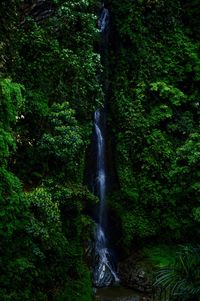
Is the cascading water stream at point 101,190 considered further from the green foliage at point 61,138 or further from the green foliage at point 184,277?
the green foliage at point 184,277

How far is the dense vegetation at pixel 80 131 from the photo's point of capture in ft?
24.9

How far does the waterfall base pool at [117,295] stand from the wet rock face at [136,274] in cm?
21

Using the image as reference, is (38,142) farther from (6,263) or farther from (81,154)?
(6,263)

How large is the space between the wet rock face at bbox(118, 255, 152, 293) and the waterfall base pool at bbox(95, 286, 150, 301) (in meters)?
0.21

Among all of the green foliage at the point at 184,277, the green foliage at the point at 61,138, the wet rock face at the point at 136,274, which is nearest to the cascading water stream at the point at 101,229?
the wet rock face at the point at 136,274

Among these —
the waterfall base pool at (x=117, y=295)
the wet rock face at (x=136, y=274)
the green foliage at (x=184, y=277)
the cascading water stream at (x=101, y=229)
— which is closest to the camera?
the green foliage at (x=184, y=277)

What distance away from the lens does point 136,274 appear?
10695mm

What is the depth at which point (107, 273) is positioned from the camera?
10852 millimetres

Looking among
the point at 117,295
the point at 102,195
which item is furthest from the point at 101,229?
the point at 117,295

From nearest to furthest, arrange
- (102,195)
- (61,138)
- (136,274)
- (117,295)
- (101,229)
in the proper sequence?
(61,138)
(117,295)
(136,274)
(101,229)
(102,195)

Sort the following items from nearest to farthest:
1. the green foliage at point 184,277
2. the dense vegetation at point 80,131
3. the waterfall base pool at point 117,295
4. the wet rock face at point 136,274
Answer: the green foliage at point 184,277
the dense vegetation at point 80,131
the waterfall base pool at point 117,295
the wet rock face at point 136,274

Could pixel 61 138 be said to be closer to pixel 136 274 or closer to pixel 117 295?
pixel 117 295

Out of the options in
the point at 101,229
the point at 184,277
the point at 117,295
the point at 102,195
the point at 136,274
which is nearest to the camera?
the point at 184,277

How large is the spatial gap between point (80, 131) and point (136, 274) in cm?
380
